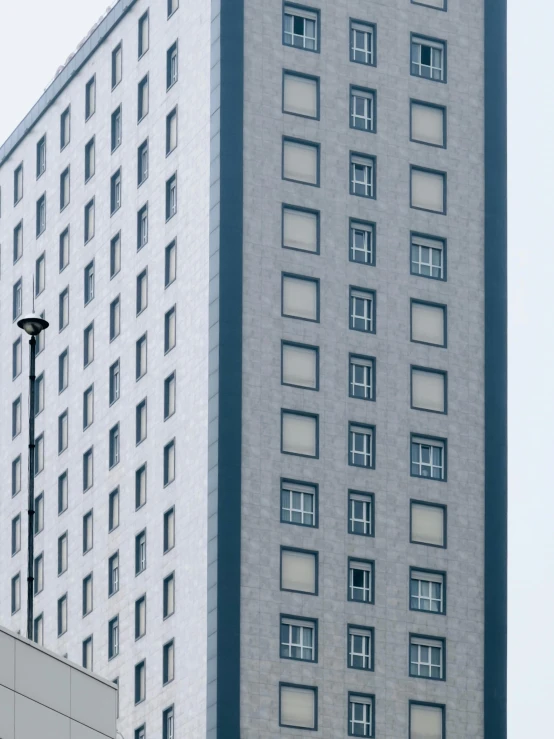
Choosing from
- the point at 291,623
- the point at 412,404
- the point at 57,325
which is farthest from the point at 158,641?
the point at 57,325

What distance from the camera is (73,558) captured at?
329 feet

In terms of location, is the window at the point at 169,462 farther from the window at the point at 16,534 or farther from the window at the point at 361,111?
the window at the point at 16,534

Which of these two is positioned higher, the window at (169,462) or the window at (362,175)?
the window at (362,175)

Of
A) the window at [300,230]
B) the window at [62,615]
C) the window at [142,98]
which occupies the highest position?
the window at [142,98]

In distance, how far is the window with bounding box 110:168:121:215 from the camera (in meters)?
101

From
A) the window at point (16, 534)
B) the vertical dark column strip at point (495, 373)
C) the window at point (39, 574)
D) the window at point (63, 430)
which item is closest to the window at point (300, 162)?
the vertical dark column strip at point (495, 373)

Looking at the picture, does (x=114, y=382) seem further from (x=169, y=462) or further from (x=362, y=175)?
(x=362, y=175)

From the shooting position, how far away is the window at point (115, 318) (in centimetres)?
9912

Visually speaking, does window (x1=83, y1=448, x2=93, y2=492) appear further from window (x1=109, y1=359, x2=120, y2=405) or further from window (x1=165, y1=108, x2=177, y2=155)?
window (x1=165, y1=108, x2=177, y2=155)

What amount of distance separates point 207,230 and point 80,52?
2064 centimetres

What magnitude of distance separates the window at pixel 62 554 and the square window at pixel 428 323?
68.3ft

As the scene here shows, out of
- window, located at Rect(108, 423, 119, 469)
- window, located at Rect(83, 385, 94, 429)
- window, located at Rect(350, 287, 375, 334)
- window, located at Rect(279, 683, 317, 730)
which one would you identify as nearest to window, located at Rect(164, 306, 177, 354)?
window, located at Rect(108, 423, 119, 469)

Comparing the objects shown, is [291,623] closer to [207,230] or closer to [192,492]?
[192,492]

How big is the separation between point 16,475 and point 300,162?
2725 centimetres
